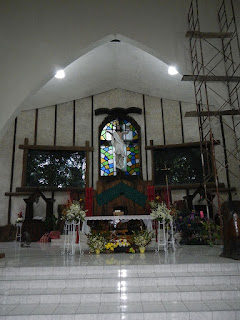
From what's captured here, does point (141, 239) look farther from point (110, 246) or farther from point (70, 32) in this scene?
point (70, 32)

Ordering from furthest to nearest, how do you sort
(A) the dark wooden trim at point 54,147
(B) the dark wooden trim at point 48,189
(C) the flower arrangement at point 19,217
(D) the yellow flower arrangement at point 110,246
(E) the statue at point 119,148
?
(A) the dark wooden trim at point 54,147, (E) the statue at point 119,148, (B) the dark wooden trim at point 48,189, (C) the flower arrangement at point 19,217, (D) the yellow flower arrangement at point 110,246

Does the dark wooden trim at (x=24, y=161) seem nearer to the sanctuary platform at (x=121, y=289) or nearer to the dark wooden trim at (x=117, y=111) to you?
the dark wooden trim at (x=117, y=111)

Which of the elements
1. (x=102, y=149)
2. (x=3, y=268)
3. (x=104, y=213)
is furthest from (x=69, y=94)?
(x=3, y=268)

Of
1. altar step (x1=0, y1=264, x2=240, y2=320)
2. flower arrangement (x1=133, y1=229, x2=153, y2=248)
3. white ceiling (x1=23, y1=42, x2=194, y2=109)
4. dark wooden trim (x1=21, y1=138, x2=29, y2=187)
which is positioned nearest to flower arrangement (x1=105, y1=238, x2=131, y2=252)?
flower arrangement (x1=133, y1=229, x2=153, y2=248)

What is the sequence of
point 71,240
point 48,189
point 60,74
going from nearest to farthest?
1. point 71,240
2. point 60,74
3. point 48,189

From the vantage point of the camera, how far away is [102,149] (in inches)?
511

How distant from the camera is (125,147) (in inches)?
487

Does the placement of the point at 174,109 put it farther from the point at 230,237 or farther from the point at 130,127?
the point at 230,237

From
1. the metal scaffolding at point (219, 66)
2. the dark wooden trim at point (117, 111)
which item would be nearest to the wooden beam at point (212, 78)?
the metal scaffolding at point (219, 66)

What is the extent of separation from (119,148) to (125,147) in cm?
56

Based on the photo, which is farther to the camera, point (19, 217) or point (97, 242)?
point (19, 217)

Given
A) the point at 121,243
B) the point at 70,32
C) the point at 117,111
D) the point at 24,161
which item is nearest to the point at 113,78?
the point at 117,111

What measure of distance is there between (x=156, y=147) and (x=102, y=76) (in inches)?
152

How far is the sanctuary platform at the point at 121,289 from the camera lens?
4.09m
